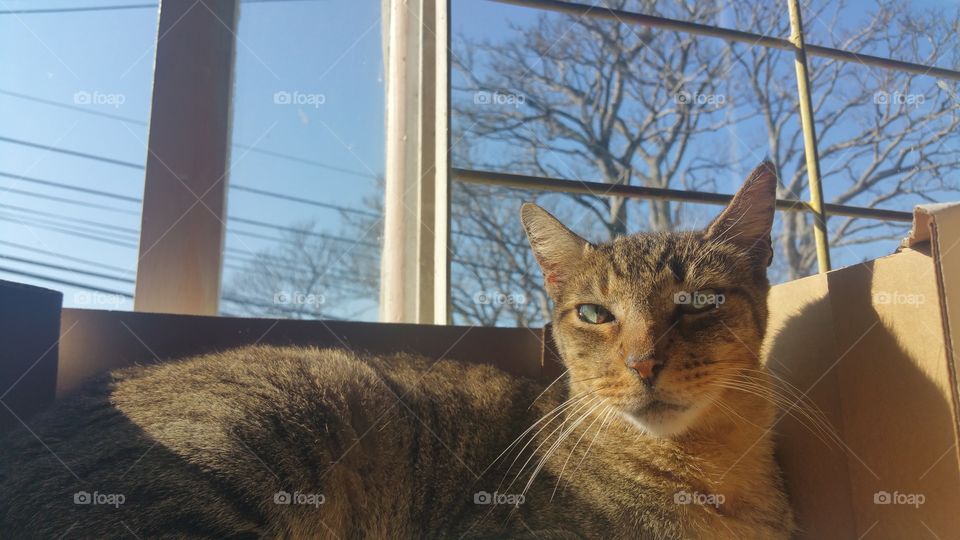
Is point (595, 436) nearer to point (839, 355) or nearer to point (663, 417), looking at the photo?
point (663, 417)

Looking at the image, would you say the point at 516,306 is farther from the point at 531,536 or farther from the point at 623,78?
the point at 623,78

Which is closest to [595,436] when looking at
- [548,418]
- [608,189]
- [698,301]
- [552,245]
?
[548,418]

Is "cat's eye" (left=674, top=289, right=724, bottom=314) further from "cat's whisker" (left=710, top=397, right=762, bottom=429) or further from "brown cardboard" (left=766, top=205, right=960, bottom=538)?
"brown cardboard" (left=766, top=205, right=960, bottom=538)

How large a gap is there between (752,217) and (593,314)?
629mm

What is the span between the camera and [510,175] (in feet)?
11.2

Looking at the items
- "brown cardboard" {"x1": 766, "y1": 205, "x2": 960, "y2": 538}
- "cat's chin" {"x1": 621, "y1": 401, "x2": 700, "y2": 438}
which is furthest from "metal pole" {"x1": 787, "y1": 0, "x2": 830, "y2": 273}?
"cat's chin" {"x1": 621, "y1": 401, "x2": 700, "y2": 438}

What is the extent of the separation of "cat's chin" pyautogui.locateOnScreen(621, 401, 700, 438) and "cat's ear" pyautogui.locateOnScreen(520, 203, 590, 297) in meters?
0.65

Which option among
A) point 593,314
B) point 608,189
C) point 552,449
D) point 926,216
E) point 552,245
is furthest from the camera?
point 608,189

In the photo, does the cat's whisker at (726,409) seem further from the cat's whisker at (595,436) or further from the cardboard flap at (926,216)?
the cardboard flap at (926,216)

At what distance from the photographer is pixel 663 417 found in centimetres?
192

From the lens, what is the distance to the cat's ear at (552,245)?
2387 mm

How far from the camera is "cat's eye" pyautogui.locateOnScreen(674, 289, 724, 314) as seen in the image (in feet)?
6.64

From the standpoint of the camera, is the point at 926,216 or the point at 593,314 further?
the point at 593,314

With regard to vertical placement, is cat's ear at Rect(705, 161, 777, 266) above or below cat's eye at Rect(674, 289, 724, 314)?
above
